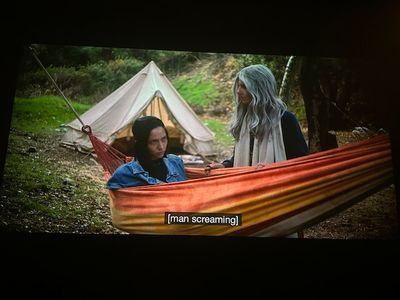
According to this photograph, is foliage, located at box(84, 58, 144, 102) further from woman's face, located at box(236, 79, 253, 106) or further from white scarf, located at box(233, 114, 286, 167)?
white scarf, located at box(233, 114, 286, 167)

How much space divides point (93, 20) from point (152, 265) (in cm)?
175

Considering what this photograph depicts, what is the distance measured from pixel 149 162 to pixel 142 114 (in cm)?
33

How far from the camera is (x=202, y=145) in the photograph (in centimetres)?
245

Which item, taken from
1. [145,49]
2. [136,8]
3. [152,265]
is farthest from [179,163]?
[136,8]

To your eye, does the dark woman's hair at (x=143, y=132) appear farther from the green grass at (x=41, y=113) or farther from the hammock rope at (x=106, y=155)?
the green grass at (x=41, y=113)

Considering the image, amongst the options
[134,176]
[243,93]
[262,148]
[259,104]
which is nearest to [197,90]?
[243,93]

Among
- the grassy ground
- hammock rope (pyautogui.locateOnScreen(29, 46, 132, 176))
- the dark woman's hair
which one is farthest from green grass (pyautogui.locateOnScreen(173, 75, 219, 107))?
hammock rope (pyautogui.locateOnScreen(29, 46, 132, 176))

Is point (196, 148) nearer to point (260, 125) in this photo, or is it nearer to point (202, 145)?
point (202, 145)

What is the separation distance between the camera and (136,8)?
266cm

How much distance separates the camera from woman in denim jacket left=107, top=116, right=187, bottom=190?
2.34 metres

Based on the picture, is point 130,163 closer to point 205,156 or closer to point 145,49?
point 205,156

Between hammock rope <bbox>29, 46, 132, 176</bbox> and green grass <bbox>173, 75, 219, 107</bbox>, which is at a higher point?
green grass <bbox>173, 75, 219, 107</bbox>

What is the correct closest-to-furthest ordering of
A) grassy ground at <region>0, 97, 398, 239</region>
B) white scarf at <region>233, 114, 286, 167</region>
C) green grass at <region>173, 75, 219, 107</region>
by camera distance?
grassy ground at <region>0, 97, 398, 239</region> < white scarf at <region>233, 114, 286, 167</region> < green grass at <region>173, 75, 219, 107</region>

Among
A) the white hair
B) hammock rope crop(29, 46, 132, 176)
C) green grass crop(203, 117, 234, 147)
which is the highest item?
the white hair
